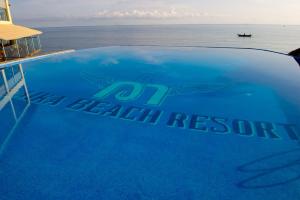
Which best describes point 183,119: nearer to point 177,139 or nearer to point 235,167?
point 177,139

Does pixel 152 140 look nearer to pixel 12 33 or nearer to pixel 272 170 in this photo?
pixel 272 170

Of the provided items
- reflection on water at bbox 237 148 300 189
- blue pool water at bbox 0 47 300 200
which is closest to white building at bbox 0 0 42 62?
blue pool water at bbox 0 47 300 200

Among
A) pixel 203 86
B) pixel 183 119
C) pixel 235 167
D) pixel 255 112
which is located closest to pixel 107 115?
pixel 183 119

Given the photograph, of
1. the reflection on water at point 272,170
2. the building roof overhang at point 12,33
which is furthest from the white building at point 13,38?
the reflection on water at point 272,170

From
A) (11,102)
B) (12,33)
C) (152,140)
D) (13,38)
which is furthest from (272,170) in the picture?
(12,33)

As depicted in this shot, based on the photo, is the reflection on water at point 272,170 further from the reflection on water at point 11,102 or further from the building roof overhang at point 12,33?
the building roof overhang at point 12,33

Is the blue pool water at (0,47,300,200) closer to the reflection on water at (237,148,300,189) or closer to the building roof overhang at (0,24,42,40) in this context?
the reflection on water at (237,148,300,189)
